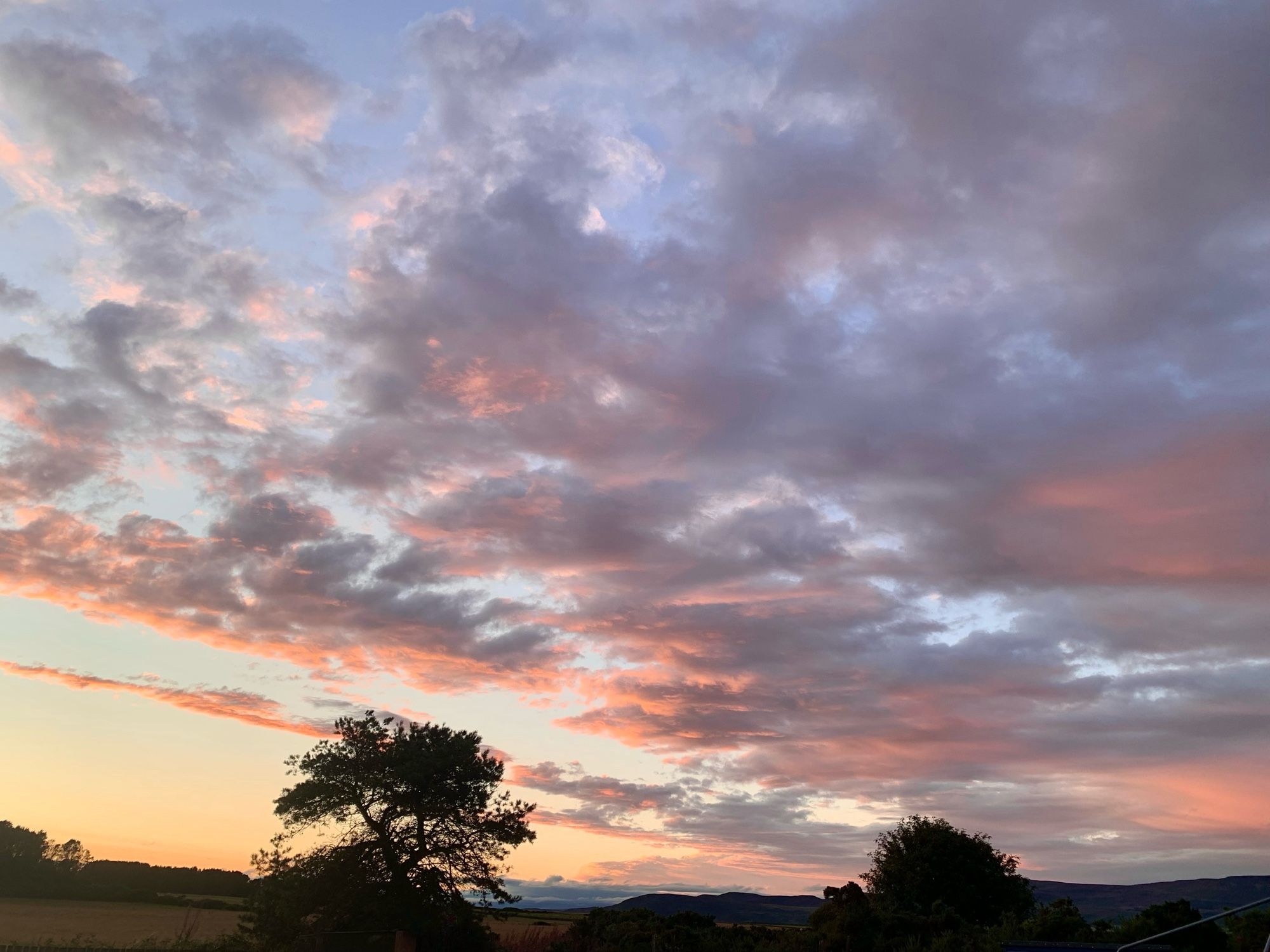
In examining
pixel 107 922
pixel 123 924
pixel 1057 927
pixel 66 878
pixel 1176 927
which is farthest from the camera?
pixel 66 878

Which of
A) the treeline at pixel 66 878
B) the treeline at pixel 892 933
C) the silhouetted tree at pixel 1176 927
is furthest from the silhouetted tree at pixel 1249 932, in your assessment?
the treeline at pixel 66 878

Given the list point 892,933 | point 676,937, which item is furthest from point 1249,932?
point 676,937

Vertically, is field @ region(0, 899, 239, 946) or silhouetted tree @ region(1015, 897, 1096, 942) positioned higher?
silhouetted tree @ region(1015, 897, 1096, 942)

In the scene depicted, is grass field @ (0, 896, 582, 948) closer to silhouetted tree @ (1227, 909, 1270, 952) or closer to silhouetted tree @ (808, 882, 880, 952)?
silhouetted tree @ (808, 882, 880, 952)

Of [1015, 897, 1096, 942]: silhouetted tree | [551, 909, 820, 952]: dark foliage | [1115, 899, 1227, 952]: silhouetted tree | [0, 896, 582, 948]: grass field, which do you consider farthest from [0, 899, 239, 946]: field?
[1115, 899, 1227, 952]: silhouetted tree

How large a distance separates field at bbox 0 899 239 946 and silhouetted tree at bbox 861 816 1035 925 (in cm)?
4618

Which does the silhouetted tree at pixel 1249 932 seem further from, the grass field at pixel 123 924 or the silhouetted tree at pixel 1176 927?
the grass field at pixel 123 924

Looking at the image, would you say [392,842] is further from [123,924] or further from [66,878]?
[66,878]

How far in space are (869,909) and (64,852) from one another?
89.6 metres

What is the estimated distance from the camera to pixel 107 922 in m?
59.8

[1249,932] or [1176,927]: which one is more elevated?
[1249,932]

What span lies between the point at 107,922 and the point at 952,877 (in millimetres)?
59359

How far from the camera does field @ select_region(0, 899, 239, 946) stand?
1631 inches

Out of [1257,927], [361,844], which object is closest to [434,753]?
[361,844]
